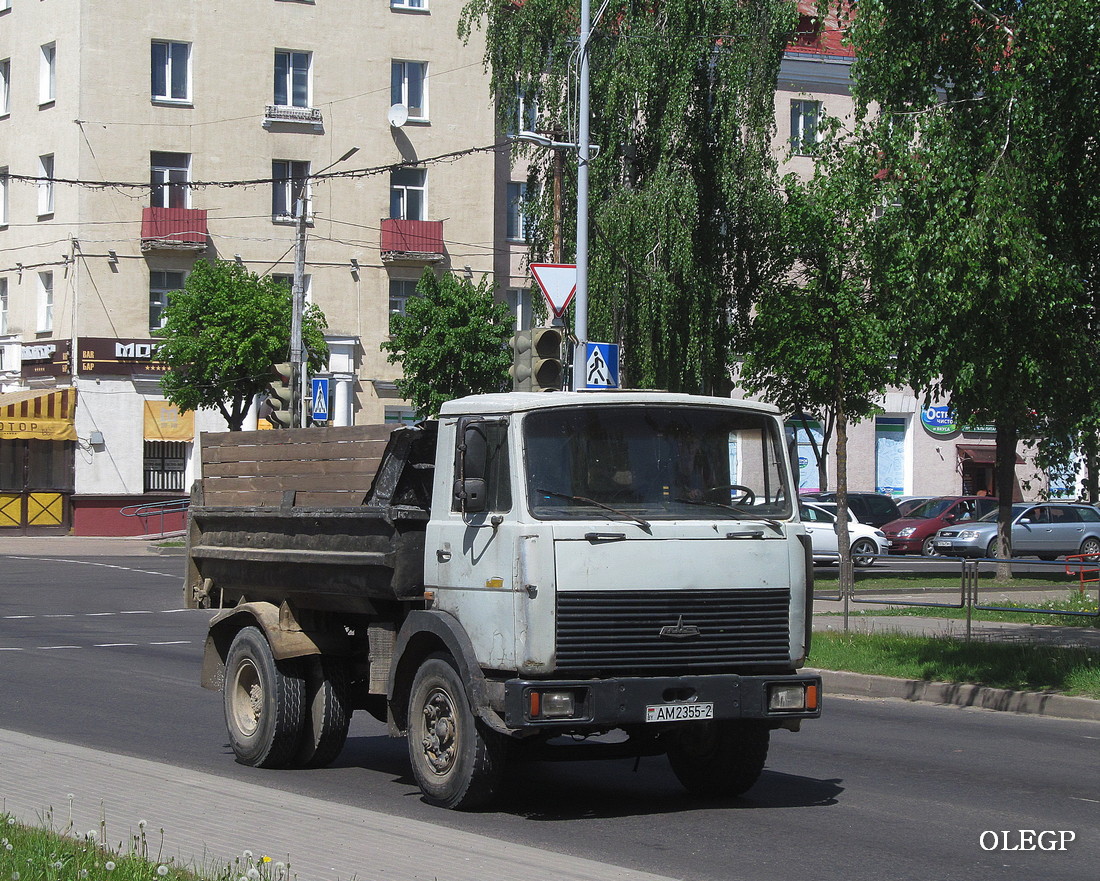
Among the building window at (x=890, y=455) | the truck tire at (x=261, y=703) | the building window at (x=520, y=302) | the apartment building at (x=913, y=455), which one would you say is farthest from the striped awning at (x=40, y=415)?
the truck tire at (x=261, y=703)

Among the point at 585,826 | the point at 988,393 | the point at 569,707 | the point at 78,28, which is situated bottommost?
the point at 585,826

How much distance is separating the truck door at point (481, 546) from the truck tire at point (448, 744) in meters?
0.30

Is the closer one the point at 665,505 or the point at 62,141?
the point at 665,505

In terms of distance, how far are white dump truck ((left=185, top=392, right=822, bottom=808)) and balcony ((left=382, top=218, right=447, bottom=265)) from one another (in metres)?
39.8

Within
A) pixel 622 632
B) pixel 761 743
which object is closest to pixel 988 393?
pixel 761 743

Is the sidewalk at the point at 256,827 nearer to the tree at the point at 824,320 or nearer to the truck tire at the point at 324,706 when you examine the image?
the truck tire at the point at 324,706

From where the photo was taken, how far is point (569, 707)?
25.8 ft

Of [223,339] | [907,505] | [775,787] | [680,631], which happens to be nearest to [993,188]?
[775,787]

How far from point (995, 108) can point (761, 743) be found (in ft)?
23.3

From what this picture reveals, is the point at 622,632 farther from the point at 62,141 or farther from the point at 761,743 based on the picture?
the point at 62,141

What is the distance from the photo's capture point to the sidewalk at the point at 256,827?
661 cm

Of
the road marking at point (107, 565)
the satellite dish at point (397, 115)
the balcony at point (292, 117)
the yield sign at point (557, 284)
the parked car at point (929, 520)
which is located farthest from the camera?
the satellite dish at point (397, 115)

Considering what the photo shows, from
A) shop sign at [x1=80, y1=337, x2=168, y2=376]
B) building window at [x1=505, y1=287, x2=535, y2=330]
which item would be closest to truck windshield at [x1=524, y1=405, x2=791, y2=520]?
shop sign at [x1=80, y1=337, x2=168, y2=376]

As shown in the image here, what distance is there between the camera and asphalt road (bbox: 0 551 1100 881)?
748 centimetres
